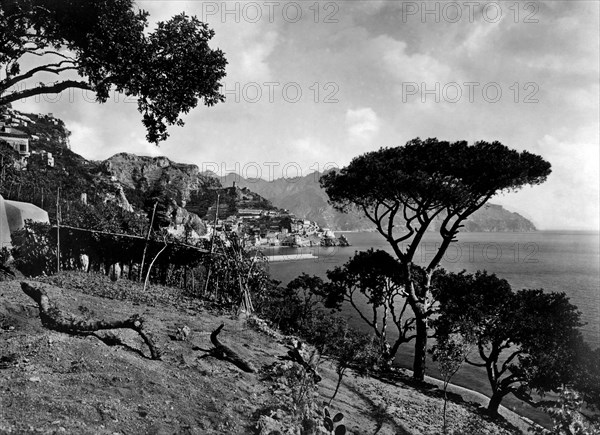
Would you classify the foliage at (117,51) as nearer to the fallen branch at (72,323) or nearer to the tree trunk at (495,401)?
the fallen branch at (72,323)

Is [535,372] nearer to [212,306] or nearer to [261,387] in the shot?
[261,387]

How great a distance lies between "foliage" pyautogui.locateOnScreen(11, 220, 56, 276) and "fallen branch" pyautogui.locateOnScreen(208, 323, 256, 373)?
409 inches

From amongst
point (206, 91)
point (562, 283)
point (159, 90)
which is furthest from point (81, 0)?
point (562, 283)

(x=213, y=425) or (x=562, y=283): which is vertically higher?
(x=213, y=425)

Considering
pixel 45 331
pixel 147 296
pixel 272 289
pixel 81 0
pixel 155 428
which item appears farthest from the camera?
pixel 272 289

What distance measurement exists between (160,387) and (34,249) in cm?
1223

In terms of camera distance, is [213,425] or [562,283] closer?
[213,425]

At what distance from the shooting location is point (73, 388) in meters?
5.59

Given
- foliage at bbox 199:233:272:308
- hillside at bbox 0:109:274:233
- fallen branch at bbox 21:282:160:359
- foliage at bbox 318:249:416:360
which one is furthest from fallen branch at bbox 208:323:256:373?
hillside at bbox 0:109:274:233

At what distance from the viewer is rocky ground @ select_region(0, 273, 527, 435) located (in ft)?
15.9

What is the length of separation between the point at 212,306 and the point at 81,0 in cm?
1204

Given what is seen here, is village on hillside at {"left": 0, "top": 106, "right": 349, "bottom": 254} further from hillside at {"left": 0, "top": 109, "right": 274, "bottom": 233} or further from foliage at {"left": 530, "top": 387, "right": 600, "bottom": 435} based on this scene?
foliage at {"left": 530, "top": 387, "right": 600, "bottom": 435}

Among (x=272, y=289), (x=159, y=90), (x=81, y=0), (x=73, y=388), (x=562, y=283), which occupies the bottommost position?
(x=562, y=283)

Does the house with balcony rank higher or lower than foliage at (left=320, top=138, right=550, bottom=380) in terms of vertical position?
higher
